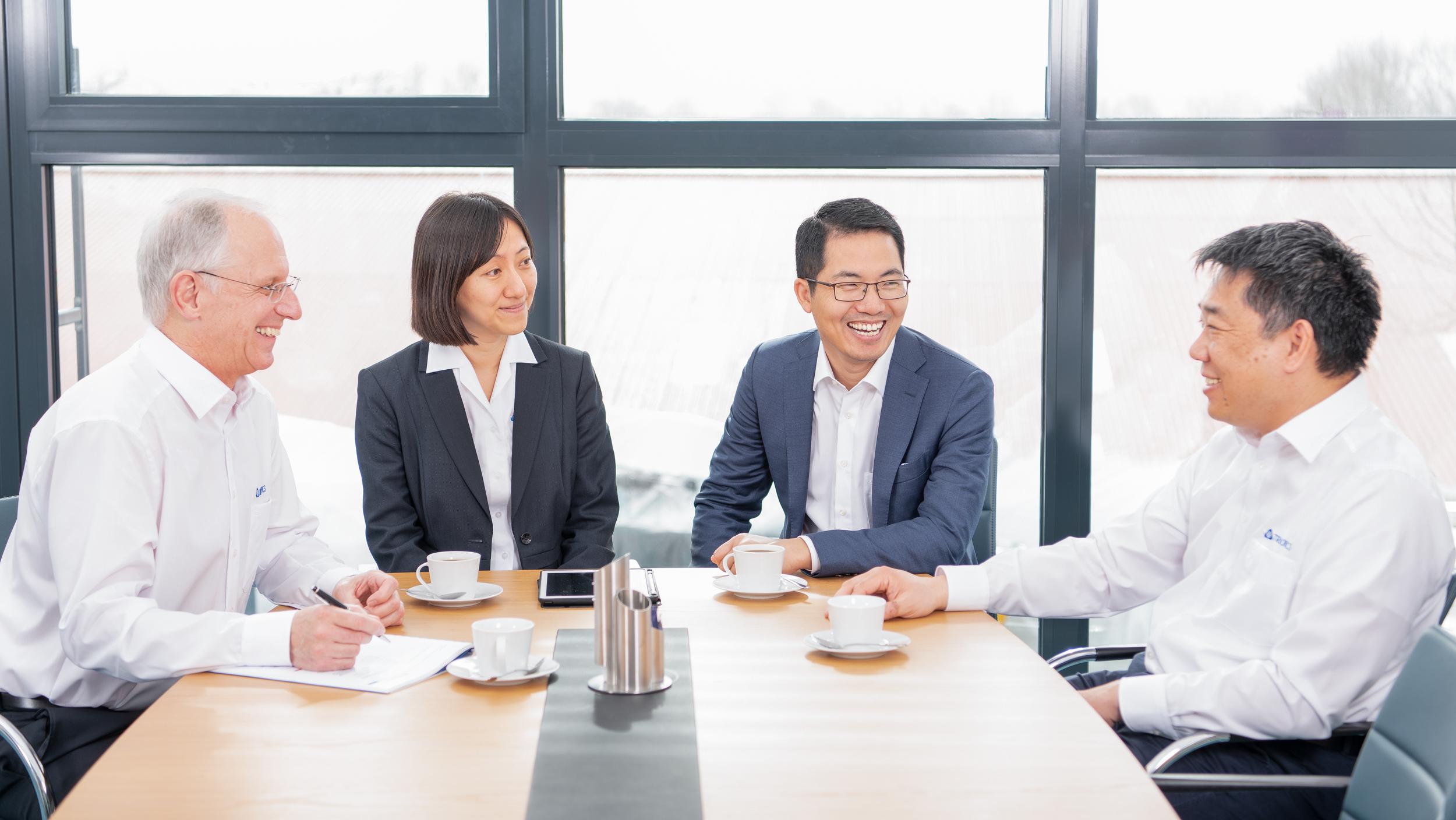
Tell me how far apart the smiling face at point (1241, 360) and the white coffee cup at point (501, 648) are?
3.96 feet

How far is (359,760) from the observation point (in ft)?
4.18

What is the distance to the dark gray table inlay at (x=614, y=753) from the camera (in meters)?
1.16

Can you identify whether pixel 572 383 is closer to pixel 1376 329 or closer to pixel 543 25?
pixel 543 25

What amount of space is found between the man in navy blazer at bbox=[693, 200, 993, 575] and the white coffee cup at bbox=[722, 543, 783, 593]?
0.51 metres

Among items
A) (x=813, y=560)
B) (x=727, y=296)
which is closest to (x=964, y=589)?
(x=813, y=560)

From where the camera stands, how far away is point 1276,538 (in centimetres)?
183

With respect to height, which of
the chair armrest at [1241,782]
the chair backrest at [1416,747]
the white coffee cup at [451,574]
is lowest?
the chair armrest at [1241,782]

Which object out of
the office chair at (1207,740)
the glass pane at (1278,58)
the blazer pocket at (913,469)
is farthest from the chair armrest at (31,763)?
the glass pane at (1278,58)

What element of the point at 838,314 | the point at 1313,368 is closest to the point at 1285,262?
the point at 1313,368

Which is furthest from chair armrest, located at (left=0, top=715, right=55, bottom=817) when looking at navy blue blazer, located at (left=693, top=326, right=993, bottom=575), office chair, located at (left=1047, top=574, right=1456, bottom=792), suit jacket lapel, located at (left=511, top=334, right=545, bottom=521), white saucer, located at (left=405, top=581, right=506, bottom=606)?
office chair, located at (left=1047, top=574, right=1456, bottom=792)

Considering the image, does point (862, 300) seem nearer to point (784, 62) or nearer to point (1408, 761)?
point (784, 62)

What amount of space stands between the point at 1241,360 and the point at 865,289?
94 cm

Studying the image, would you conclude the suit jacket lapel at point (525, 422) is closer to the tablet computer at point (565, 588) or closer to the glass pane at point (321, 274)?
the tablet computer at point (565, 588)

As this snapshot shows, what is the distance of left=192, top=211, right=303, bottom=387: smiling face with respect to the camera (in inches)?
78.3
